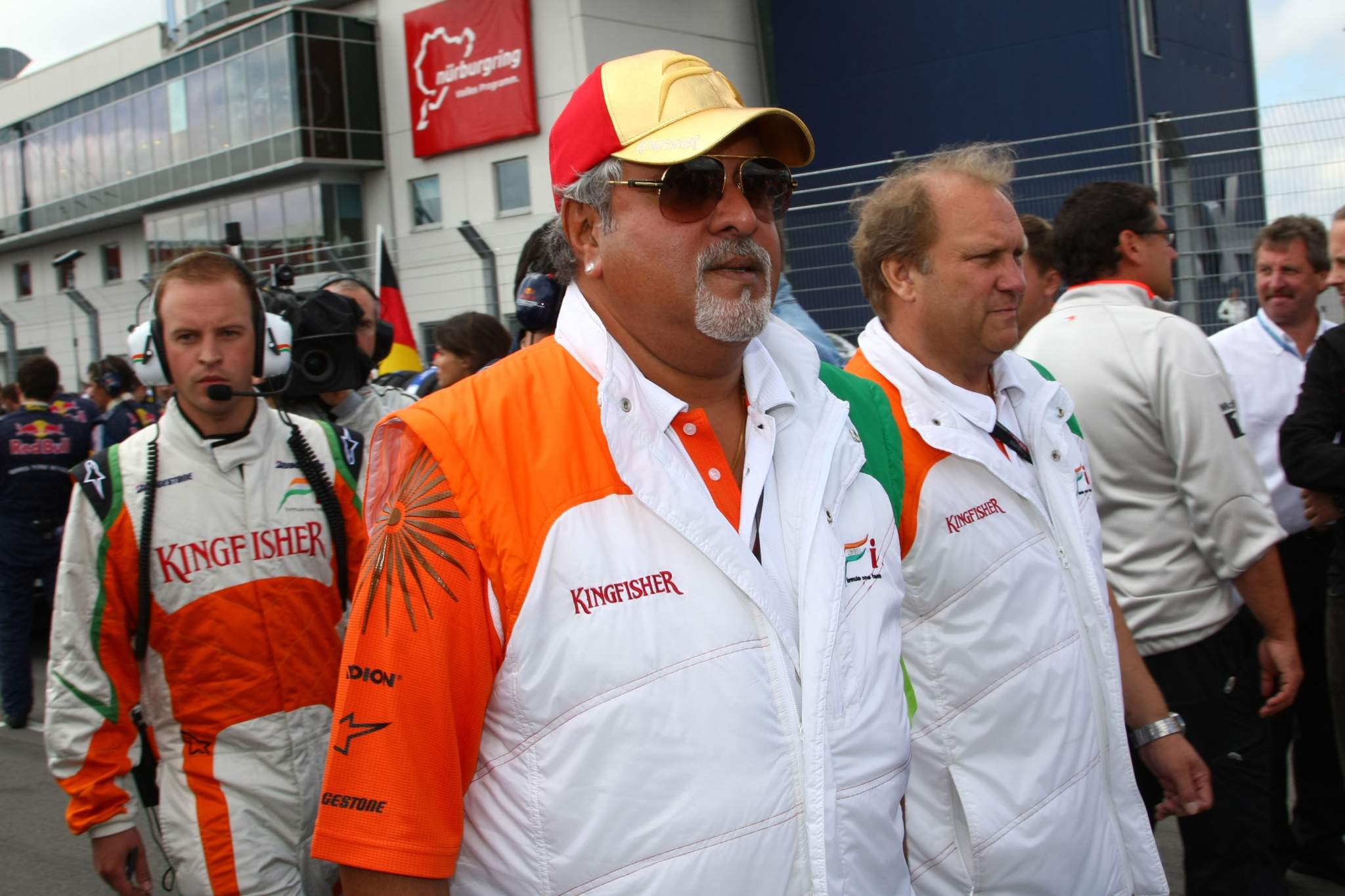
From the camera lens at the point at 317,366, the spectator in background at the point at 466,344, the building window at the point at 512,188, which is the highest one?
the building window at the point at 512,188

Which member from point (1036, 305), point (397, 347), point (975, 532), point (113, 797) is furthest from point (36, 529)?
point (975, 532)

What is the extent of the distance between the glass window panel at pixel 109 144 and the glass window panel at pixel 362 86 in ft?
34.7

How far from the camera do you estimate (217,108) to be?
32000mm

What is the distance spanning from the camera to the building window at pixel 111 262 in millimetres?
38562

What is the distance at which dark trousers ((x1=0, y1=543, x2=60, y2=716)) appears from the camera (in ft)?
24.2

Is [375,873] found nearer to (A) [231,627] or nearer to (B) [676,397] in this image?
(B) [676,397]

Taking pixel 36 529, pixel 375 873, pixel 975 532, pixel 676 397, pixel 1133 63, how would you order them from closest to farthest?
pixel 375 873, pixel 676 397, pixel 975 532, pixel 36 529, pixel 1133 63

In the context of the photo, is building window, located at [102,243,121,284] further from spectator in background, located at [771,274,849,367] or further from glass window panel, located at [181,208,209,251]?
spectator in background, located at [771,274,849,367]

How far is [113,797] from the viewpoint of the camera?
2.82m

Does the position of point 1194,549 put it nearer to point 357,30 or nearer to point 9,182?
point 357,30

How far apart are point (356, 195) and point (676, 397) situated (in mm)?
30816

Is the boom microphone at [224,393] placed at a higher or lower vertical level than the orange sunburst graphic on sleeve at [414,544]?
higher

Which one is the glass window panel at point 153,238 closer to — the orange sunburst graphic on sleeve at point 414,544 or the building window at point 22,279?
the building window at point 22,279

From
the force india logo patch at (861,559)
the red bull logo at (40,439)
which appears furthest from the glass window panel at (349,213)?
the force india logo patch at (861,559)
